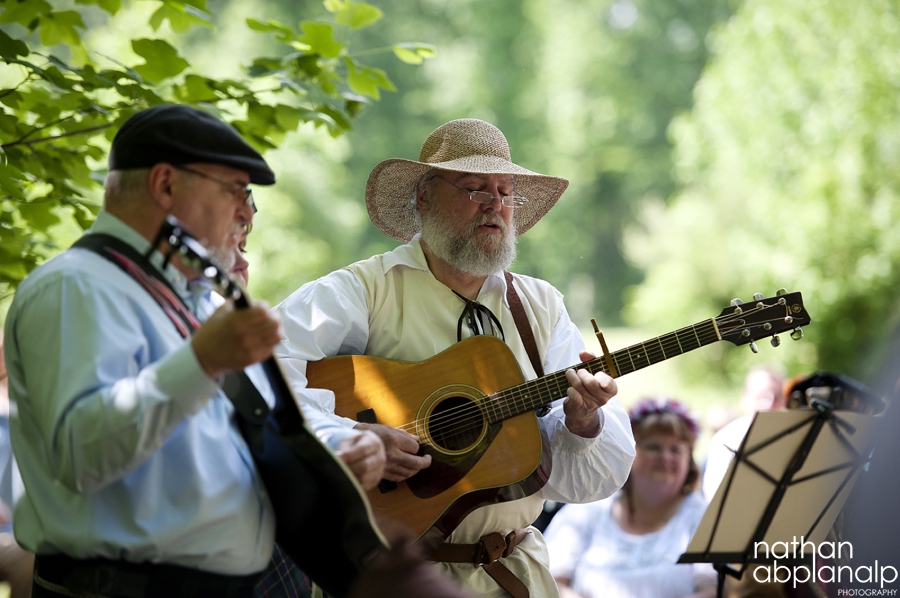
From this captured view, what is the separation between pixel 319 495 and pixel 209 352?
0.52 meters

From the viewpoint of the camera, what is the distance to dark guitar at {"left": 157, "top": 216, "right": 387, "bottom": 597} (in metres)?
1.95

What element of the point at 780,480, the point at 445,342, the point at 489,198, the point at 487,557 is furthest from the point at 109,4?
the point at 780,480

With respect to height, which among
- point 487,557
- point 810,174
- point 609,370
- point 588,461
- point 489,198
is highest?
point 489,198

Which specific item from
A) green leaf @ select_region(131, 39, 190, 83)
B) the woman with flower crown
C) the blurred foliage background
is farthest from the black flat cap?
the blurred foliage background

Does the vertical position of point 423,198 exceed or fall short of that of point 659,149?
it falls short

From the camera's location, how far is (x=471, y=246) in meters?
3.22

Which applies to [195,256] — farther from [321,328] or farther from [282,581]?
[282,581]

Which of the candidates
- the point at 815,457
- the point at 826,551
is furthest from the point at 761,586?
the point at 815,457

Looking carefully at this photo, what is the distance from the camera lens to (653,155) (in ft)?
82.6

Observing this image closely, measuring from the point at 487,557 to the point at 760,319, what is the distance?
1.36 metres

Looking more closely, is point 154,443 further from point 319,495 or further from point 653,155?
point 653,155

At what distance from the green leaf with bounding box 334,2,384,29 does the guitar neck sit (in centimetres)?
157

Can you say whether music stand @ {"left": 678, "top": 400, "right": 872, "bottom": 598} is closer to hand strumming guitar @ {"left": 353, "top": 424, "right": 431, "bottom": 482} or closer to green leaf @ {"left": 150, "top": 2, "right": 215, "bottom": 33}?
Answer: hand strumming guitar @ {"left": 353, "top": 424, "right": 431, "bottom": 482}

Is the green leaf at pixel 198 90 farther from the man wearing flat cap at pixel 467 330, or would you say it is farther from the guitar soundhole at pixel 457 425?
the guitar soundhole at pixel 457 425
